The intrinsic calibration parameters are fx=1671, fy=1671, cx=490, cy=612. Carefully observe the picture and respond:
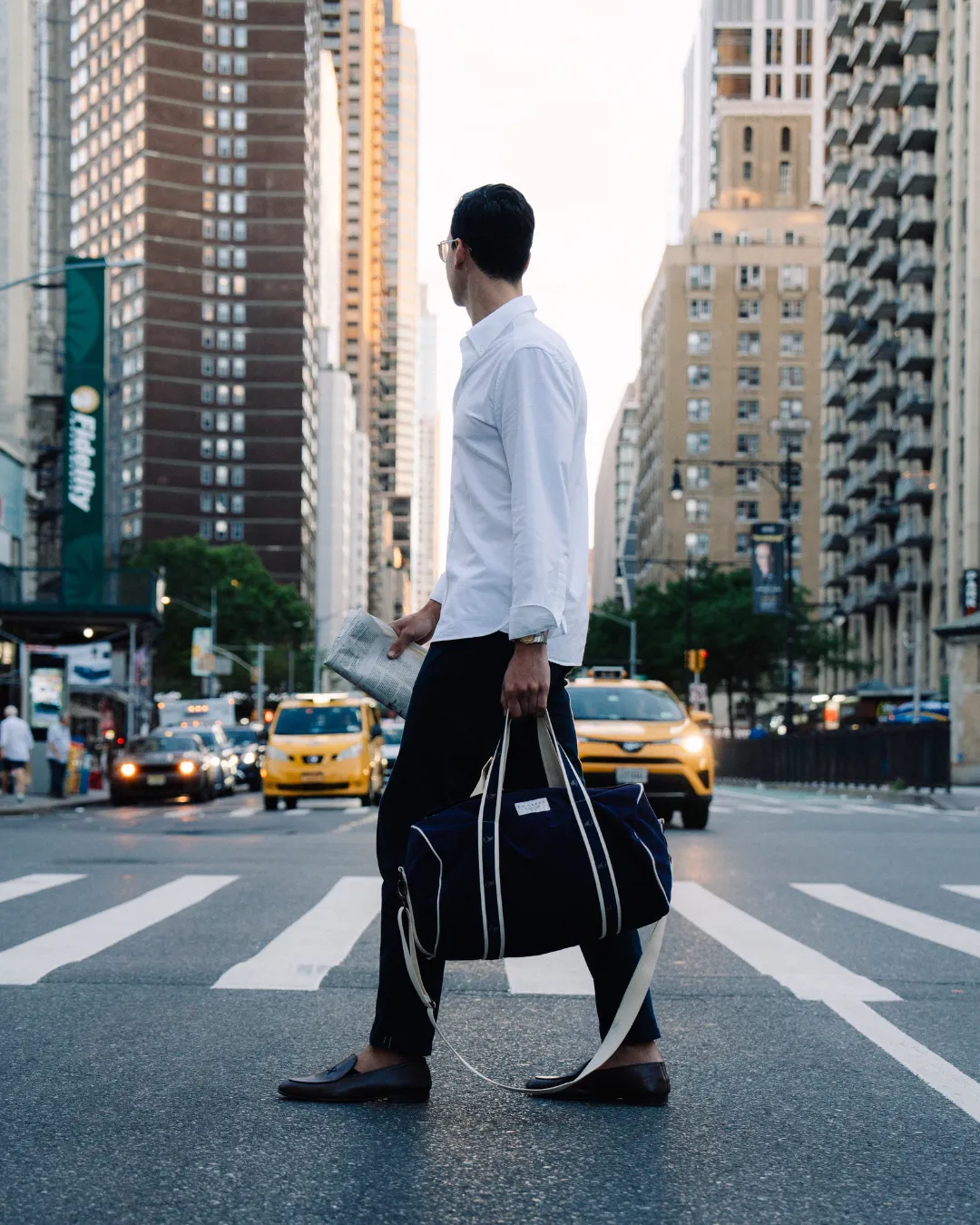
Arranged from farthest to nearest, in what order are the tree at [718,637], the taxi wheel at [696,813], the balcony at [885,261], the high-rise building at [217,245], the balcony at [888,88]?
the high-rise building at [217,245]
the balcony at [885,261]
the balcony at [888,88]
the tree at [718,637]
the taxi wheel at [696,813]

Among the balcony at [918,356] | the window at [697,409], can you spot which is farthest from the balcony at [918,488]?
the window at [697,409]

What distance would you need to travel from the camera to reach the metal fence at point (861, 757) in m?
31.3

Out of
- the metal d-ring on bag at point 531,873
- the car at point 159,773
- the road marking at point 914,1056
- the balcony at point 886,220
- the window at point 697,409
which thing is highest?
the balcony at point 886,220

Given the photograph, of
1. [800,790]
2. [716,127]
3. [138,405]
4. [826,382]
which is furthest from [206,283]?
[800,790]

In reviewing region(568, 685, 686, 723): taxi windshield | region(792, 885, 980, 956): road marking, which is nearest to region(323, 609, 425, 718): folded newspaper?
region(792, 885, 980, 956): road marking

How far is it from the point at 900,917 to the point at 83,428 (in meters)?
43.0

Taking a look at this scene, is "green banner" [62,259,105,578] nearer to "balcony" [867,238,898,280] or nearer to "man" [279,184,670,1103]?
"man" [279,184,670,1103]

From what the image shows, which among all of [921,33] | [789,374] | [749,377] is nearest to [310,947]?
[921,33]

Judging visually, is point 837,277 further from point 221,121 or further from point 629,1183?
point 629,1183

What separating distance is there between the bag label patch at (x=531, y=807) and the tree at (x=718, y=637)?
62.5 metres

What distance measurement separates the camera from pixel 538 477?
13.0 feet

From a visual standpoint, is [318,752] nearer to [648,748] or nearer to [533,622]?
[648,748]

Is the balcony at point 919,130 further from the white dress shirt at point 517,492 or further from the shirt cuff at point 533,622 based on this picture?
the shirt cuff at point 533,622

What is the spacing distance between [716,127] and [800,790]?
401ft
